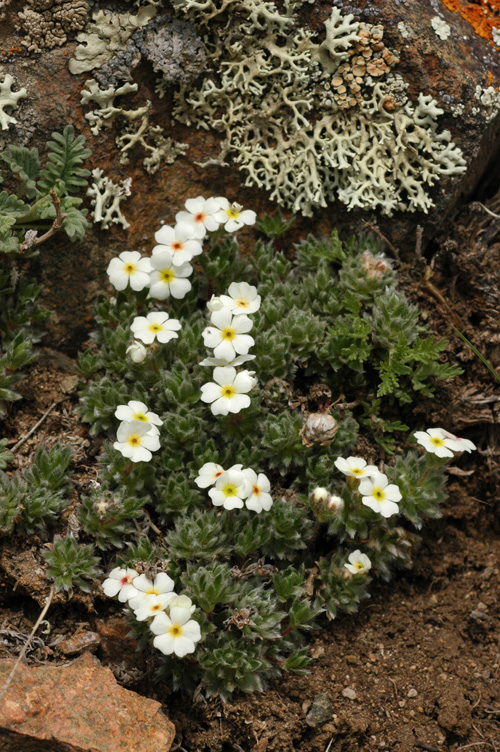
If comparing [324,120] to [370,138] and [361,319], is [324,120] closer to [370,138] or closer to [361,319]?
[370,138]

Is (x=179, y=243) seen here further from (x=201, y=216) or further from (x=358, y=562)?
(x=358, y=562)

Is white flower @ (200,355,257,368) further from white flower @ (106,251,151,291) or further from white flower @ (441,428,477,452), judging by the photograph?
white flower @ (441,428,477,452)

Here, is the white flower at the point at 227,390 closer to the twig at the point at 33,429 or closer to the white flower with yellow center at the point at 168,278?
the white flower with yellow center at the point at 168,278

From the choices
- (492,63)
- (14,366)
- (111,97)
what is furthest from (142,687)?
(492,63)

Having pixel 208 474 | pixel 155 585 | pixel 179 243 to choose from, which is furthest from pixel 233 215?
pixel 155 585

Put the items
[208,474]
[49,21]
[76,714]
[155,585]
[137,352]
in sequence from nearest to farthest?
[76,714]
[155,585]
[208,474]
[137,352]
[49,21]

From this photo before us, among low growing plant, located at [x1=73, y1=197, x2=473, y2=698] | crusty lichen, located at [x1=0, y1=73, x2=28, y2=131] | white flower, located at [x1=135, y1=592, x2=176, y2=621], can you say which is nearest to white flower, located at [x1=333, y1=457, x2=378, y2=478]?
low growing plant, located at [x1=73, y1=197, x2=473, y2=698]
